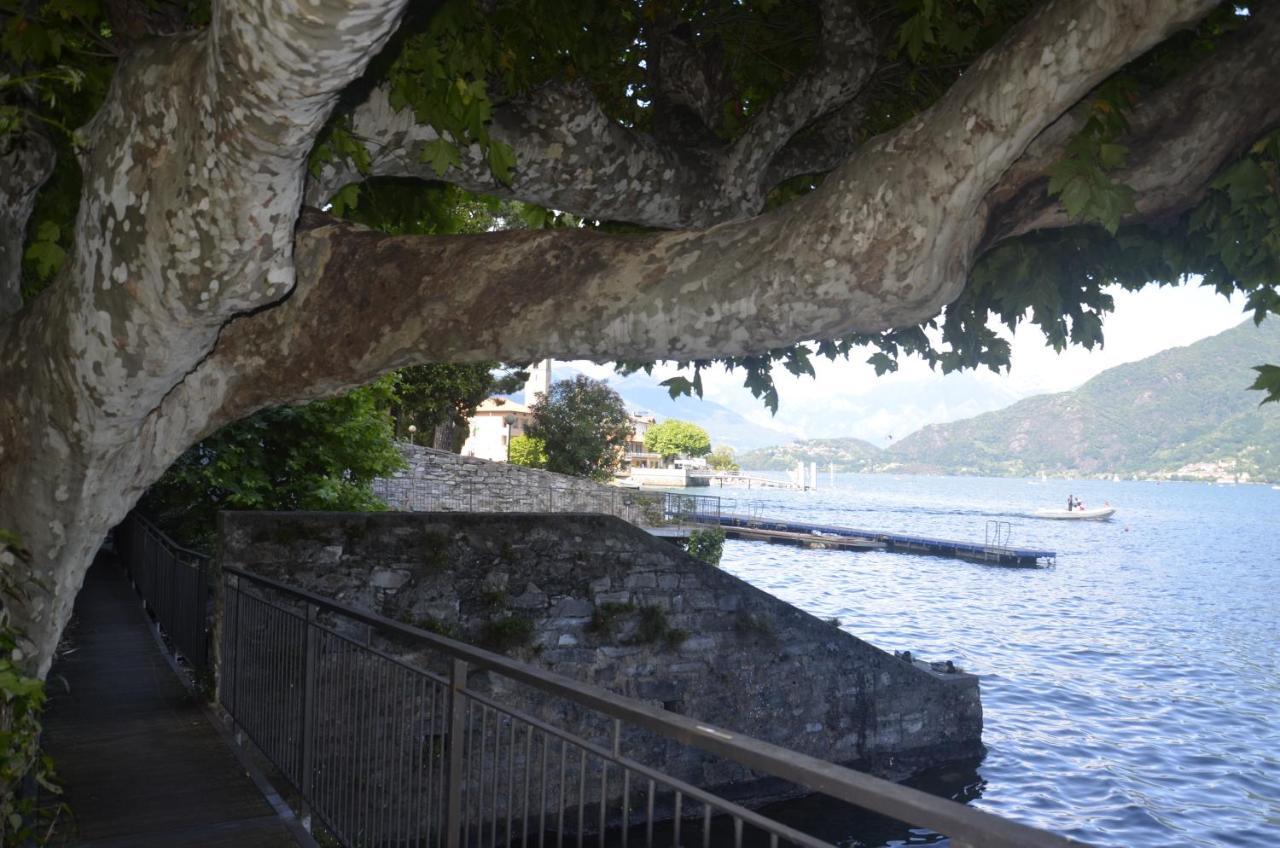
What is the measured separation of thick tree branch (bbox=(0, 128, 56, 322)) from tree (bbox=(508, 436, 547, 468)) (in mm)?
34504

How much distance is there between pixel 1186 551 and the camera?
66688 mm

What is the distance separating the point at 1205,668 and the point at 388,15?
2793 cm

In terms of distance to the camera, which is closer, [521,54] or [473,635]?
[521,54]

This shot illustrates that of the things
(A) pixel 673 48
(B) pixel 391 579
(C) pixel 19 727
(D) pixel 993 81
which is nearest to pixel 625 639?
(B) pixel 391 579

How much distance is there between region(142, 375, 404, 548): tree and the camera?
11.5 metres

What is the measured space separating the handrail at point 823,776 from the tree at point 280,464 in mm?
9546

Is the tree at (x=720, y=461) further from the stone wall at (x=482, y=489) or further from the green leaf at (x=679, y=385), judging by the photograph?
the green leaf at (x=679, y=385)

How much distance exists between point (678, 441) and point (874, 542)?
53.6 meters

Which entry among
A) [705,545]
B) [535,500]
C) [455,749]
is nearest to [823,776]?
[455,749]

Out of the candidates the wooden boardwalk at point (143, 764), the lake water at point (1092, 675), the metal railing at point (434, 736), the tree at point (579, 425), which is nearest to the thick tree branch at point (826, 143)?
the metal railing at point (434, 736)

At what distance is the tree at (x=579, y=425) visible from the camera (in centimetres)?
3828

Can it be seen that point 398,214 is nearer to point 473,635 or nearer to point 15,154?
point 15,154

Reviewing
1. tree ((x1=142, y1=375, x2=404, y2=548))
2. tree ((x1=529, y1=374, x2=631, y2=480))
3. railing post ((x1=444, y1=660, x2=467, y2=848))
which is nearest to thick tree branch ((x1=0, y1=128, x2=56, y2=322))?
railing post ((x1=444, y1=660, x2=467, y2=848))

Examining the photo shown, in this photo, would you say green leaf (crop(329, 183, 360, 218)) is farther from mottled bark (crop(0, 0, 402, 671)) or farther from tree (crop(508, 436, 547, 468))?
tree (crop(508, 436, 547, 468))
